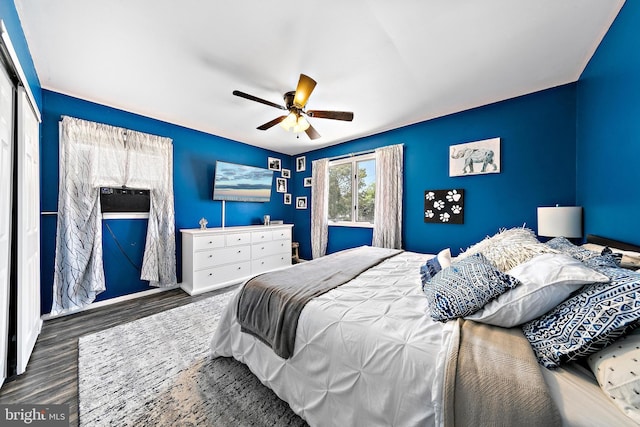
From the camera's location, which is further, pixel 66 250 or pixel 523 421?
pixel 66 250

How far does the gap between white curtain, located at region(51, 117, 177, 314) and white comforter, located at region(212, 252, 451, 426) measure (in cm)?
239

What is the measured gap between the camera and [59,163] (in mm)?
2479

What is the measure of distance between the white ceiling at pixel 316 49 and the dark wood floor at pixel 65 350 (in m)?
2.49

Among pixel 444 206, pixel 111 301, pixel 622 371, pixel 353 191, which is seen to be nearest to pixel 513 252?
pixel 622 371

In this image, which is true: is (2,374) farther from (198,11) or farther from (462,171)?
(462,171)

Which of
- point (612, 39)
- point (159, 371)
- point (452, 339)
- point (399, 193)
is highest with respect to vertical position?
point (612, 39)

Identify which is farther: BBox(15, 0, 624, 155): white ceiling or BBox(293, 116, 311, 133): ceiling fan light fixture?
BBox(293, 116, 311, 133): ceiling fan light fixture

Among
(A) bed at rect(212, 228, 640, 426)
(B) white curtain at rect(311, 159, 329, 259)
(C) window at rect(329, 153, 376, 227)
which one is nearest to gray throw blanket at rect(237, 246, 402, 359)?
(A) bed at rect(212, 228, 640, 426)

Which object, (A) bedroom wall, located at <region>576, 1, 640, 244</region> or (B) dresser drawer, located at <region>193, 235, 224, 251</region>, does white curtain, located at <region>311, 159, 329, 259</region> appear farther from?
(A) bedroom wall, located at <region>576, 1, 640, 244</region>

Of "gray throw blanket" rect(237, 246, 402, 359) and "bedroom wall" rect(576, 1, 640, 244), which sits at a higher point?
"bedroom wall" rect(576, 1, 640, 244)

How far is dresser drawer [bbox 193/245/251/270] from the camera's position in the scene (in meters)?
3.18

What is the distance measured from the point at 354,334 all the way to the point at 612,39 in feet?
8.69

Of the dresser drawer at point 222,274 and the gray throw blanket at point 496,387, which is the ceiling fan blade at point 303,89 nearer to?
the gray throw blanket at point 496,387

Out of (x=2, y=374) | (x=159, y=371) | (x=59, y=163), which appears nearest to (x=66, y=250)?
(x=59, y=163)
